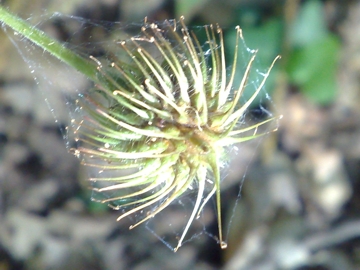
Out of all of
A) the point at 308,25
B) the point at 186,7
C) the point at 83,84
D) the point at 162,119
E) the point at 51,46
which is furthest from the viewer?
the point at 308,25

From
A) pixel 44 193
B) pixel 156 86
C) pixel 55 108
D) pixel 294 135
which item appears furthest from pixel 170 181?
pixel 294 135

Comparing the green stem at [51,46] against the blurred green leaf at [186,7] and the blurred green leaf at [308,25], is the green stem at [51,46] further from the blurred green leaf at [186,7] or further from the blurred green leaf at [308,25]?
the blurred green leaf at [308,25]

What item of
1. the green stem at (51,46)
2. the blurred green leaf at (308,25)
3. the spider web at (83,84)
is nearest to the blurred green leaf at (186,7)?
the spider web at (83,84)

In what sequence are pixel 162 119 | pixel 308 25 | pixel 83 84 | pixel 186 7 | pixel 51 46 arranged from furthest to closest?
1. pixel 308 25
2. pixel 186 7
3. pixel 83 84
4. pixel 51 46
5. pixel 162 119

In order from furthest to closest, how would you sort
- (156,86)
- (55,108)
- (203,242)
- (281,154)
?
(281,154), (203,242), (55,108), (156,86)

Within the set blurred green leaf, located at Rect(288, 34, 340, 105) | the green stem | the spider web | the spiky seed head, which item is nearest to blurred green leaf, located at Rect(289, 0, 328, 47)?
blurred green leaf, located at Rect(288, 34, 340, 105)

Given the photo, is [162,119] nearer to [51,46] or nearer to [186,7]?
[51,46]

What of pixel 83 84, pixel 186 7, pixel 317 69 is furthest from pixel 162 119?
pixel 317 69

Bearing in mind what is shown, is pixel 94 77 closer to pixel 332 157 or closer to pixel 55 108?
pixel 55 108

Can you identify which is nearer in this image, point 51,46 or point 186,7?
point 51,46
